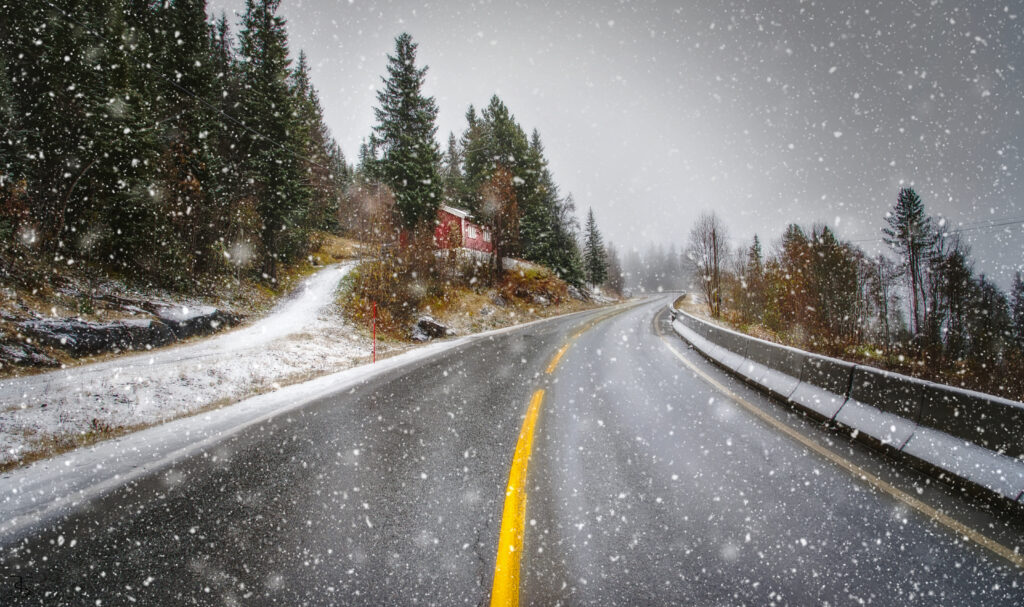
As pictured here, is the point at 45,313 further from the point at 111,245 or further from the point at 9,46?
the point at 9,46

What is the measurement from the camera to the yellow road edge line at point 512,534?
2102 millimetres

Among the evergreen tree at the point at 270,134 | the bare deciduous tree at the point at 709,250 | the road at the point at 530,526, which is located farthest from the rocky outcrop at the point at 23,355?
the bare deciduous tree at the point at 709,250

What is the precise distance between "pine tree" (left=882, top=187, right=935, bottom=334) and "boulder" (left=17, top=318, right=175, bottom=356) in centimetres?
4776

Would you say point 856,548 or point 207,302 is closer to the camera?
point 856,548

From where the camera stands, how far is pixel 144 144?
14.1m

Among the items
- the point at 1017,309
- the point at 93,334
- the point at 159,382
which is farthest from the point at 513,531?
the point at 1017,309

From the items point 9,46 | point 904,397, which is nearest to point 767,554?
point 904,397

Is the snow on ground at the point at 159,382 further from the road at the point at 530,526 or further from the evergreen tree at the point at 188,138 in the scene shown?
the evergreen tree at the point at 188,138

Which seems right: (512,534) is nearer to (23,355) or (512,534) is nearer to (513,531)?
(513,531)

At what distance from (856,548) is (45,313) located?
48.8 ft

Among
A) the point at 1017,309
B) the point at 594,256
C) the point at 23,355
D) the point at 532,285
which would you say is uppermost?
the point at 594,256

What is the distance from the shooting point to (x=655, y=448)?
4.22 m

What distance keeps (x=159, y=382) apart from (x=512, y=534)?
807 centimetres

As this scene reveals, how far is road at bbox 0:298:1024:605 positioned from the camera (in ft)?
7.06
